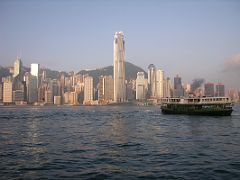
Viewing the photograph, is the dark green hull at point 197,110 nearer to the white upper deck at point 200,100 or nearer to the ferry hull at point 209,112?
the ferry hull at point 209,112

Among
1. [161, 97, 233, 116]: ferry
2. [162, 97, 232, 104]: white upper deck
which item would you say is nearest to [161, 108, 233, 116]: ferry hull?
[161, 97, 233, 116]: ferry

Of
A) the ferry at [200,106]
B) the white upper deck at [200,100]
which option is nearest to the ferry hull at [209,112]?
the ferry at [200,106]

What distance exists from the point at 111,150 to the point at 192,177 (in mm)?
13126

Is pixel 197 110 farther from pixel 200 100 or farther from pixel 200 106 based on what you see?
pixel 200 100

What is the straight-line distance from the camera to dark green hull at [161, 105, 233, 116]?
96.3m

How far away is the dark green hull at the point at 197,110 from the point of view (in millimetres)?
96312

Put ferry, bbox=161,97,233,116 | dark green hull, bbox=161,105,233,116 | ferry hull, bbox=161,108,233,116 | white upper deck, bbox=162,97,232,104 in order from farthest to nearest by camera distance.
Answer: white upper deck, bbox=162,97,232,104 < ferry, bbox=161,97,233,116 < dark green hull, bbox=161,105,233,116 < ferry hull, bbox=161,108,233,116

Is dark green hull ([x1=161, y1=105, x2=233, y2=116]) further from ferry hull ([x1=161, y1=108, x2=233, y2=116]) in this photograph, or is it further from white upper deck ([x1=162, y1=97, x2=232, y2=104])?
white upper deck ([x1=162, y1=97, x2=232, y2=104])

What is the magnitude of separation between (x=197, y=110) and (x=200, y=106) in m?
1.95

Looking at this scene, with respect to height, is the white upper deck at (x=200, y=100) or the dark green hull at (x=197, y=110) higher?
the white upper deck at (x=200, y=100)

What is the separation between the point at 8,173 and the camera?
23547 mm

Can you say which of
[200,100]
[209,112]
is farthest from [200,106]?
[209,112]

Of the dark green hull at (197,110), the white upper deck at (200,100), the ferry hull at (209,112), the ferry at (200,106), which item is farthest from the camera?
the white upper deck at (200,100)

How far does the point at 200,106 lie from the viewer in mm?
103938
